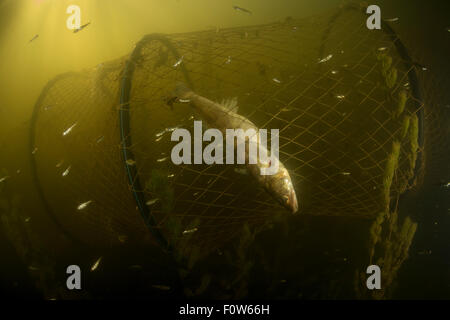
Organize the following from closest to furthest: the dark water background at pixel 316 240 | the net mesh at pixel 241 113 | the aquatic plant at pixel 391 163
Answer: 1. the aquatic plant at pixel 391 163
2. the net mesh at pixel 241 113
3. the dark water background at pixel 316 240

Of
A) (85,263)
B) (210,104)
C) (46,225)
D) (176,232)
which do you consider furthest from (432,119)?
(46,225)

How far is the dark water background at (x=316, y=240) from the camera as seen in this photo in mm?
3979

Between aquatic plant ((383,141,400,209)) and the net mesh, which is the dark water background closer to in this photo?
the net mesh

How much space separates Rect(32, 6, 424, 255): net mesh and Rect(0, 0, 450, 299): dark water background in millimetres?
555

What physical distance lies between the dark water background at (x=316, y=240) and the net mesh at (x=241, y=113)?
55cm

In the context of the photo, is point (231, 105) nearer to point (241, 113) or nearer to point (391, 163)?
point (391, 163)

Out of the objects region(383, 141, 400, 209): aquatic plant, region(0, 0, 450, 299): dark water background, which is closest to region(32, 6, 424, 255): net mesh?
region(383, 141, 400, 209): aquatic plant

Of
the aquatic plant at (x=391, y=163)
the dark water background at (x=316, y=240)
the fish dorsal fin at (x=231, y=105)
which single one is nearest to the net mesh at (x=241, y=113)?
the aquatic plant at (x=391, y=163)

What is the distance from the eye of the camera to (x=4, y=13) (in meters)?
5.23

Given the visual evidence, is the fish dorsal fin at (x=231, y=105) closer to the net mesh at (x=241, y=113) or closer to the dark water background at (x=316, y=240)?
the net mesh at (x=241, y=113)

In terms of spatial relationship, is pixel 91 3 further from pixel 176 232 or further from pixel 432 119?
pixel 432 119

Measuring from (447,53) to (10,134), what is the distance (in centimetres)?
948

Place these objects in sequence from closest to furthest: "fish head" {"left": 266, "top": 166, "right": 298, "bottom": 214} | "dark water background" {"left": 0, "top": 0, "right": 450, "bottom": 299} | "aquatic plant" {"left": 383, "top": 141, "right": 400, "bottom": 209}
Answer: "fish head" {"left": 266, "top": 166, "right": 298, "bottom": 214}
"aquatic plant" {"left": 383, "top": 141, "right": 400, "bottom": 209}
"dark water background" {"left": 0, "top": 0, "right": 450, "bottom": 299}

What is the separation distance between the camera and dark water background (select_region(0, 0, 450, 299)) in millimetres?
3979
